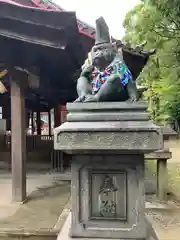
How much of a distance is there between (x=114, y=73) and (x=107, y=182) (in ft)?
3.75

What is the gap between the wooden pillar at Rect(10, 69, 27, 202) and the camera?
638 cm

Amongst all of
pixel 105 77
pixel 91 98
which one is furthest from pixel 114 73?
pixel 91 98

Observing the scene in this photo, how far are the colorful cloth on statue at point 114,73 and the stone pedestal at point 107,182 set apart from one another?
297mm

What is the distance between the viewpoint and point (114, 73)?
3412mm

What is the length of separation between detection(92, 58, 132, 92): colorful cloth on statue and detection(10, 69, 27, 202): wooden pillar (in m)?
3.16

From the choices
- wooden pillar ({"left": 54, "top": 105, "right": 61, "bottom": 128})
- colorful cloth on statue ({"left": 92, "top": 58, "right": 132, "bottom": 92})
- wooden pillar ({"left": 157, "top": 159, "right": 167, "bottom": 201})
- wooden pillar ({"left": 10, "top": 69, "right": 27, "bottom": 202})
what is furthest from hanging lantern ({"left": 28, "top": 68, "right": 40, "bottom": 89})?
wooden pillar ({"left": 54, "top": 105, "right": 61, "bottom": 128})

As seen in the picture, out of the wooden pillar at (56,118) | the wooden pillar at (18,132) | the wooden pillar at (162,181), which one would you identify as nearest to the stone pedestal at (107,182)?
the wooden pillar at (18,132)

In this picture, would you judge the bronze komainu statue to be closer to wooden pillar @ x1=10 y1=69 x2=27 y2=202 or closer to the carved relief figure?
the carved relief figure

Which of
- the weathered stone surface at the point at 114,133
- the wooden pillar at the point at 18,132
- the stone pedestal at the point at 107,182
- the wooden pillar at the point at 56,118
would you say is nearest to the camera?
the weathered stone surface at the point at 114,133

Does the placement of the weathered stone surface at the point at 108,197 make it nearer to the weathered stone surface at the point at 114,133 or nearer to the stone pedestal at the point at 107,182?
the stone pedestal at the point at 107,182

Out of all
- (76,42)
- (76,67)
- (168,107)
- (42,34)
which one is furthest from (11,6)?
(168,107)

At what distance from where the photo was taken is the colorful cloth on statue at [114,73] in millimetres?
3439

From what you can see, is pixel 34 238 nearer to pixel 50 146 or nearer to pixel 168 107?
pixel 50 146

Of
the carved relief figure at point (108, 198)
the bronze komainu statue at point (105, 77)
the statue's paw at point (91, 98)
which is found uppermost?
the bronze komainu statue at point (105, 77)
